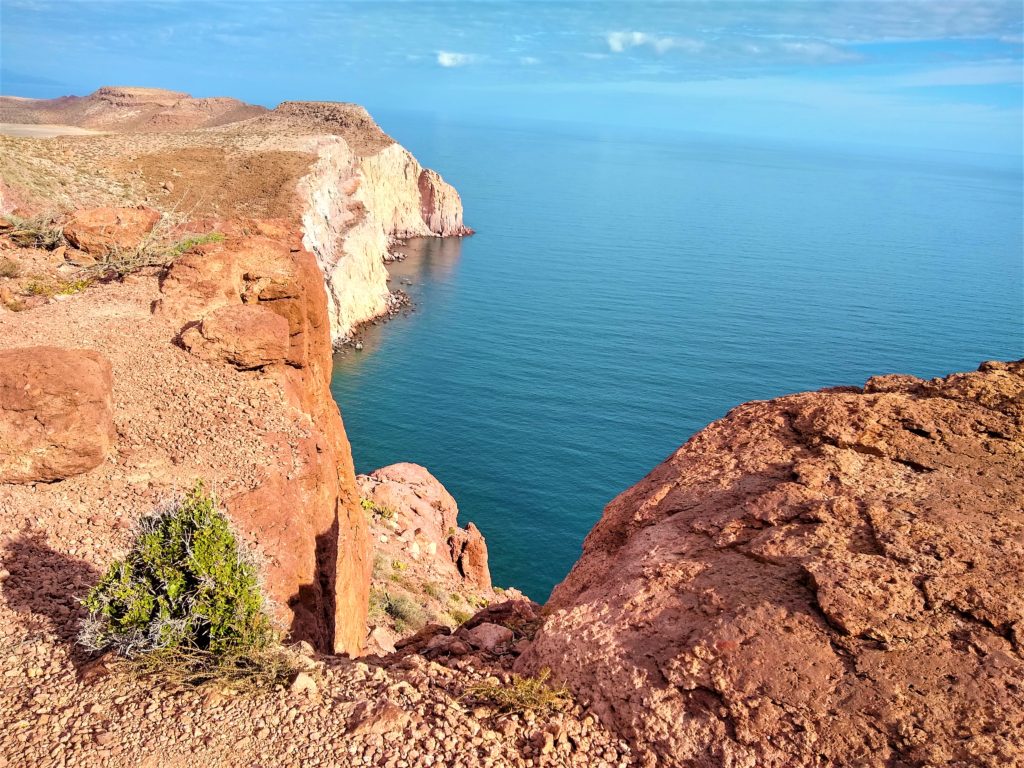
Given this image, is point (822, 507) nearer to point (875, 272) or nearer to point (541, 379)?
point (541, 379)

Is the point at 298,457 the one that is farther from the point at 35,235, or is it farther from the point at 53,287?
the point at 35,235

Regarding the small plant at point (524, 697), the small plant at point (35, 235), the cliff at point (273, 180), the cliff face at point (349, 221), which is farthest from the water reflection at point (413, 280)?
the small plant at point (524, 697)

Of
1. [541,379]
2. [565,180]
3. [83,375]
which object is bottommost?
[541,379]

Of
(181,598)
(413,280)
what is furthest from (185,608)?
(413,280)

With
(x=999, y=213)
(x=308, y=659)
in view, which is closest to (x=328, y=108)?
(x=308, y=659)

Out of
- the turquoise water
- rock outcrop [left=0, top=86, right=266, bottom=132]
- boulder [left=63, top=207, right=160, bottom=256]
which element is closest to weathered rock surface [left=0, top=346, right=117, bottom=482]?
boulder [left=63, top=207, right=160, bottom=256]

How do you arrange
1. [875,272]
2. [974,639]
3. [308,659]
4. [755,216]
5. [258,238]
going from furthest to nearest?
Answer: [755,216], [875,272], [258,238], [308,659], [974,639]

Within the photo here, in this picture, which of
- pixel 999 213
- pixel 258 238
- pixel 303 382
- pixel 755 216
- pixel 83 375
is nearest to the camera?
pixel 83 375

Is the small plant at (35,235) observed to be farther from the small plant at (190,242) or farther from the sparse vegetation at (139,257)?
the small plant at (190,242)
